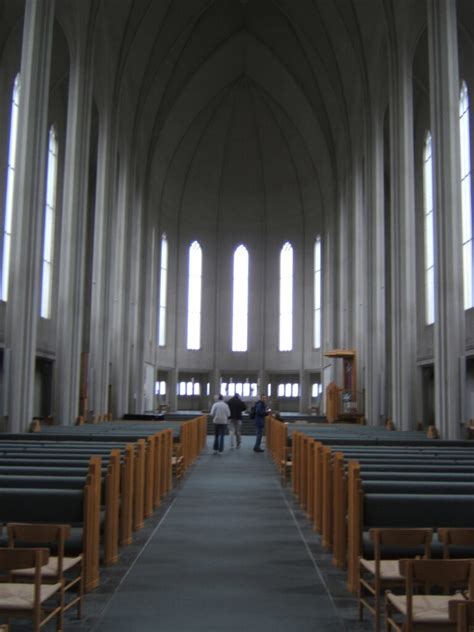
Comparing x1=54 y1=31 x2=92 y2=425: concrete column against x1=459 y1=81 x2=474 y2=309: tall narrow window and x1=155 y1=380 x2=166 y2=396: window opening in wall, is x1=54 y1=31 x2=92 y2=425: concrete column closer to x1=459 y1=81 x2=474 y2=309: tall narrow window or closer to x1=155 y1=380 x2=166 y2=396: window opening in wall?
x1=459 y1=81 x2=474 y2=309: tall narrow window

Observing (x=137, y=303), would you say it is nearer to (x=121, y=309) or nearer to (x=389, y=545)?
(x=121, y=309)

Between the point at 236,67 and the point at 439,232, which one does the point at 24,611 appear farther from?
the point at 236,67

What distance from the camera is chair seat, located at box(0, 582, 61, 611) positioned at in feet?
14.0

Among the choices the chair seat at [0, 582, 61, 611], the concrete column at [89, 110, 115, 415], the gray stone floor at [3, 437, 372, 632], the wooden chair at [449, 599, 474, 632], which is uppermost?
the concrete column at [89, 110, 115, 415]

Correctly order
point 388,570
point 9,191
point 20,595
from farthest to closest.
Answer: point 9,191 < point 388,570 < point 20,595

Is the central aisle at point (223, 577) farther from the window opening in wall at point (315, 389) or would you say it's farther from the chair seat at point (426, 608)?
the window opening in wall at point (315, 389)

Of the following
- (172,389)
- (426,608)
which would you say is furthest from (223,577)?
(172,389)

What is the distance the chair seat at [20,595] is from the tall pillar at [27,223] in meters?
12.1

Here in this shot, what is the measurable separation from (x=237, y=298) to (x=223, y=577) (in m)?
36.4

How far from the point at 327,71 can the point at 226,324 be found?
1646cm

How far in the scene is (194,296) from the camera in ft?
140

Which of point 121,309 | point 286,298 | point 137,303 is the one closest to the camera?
point 121,309

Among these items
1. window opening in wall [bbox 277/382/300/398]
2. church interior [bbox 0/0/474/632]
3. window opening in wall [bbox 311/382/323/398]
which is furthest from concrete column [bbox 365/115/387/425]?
window opening in wall [bbox 277/382/300/398]

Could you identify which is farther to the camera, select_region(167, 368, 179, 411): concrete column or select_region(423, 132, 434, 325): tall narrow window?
select_region(167, 368, 179, 411): concrete column
